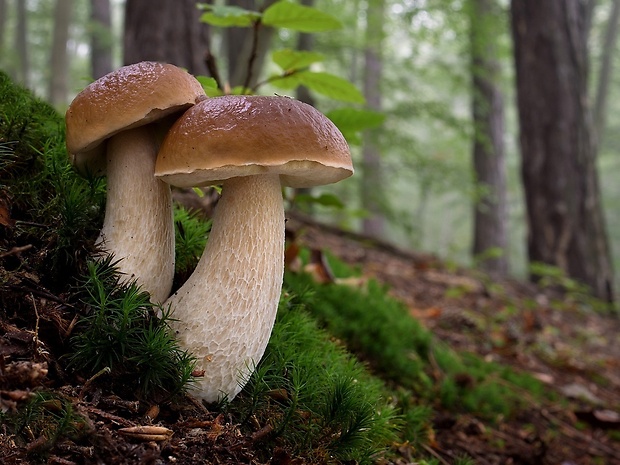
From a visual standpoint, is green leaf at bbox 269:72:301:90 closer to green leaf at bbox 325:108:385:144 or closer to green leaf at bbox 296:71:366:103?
green leaf at bbox 296:71:366:103

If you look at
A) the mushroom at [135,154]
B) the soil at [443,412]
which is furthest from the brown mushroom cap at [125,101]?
the soil at [443,412]

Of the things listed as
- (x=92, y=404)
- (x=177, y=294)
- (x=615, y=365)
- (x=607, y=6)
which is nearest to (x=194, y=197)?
(x=177, y=294)

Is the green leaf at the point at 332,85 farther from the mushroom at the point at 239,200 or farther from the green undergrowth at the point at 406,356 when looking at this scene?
the green undergrowth at the point at 406,356

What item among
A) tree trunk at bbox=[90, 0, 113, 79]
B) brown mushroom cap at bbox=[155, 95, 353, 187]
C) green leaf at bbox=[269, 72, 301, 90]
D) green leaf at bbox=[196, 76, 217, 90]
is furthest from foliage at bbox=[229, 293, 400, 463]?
tree trunk at bbox=[90, 0, 113, 79]

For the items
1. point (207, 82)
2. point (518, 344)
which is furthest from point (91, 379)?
point (518, 344)

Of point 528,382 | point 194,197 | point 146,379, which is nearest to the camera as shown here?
point 146,379

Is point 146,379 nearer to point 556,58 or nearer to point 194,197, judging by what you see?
point 194,197
